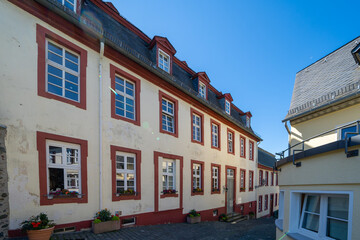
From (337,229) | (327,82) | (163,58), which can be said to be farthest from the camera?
(163,58)

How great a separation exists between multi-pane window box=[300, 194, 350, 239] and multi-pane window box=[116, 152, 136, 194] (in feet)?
18.6

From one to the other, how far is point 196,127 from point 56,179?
8012 millimetres

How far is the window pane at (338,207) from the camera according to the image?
331cm

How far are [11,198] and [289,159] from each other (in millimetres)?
6729

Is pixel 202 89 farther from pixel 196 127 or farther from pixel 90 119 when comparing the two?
pixel 90 119

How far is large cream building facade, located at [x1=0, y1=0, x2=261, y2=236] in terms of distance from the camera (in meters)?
5.12

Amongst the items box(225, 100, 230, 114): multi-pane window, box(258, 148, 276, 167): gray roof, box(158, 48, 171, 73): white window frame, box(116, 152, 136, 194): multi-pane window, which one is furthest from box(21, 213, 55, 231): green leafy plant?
box(258, 148, 276, 167): gray roof

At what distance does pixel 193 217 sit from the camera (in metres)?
10.1

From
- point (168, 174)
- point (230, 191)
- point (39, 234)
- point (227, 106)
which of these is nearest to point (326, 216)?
point (39, 234)

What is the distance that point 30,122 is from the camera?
5281 millimetres

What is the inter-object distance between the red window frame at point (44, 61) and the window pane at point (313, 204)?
653 cm

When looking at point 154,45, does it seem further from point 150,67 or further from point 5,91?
point 5,91

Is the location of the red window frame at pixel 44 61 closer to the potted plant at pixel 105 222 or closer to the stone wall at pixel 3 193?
the stone wall at pixel 3 193

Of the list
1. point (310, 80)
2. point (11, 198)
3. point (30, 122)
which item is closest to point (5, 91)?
point (30, 122)
